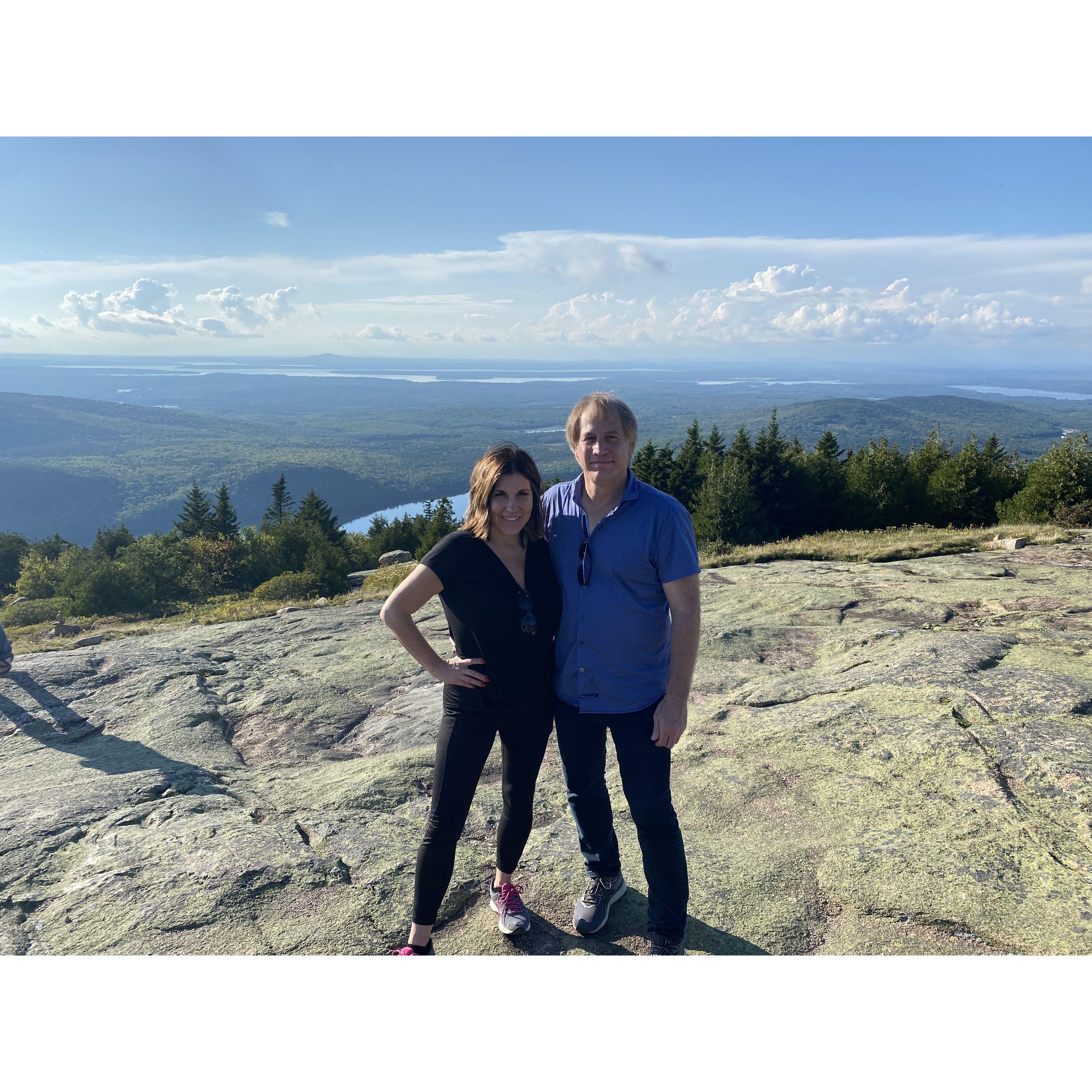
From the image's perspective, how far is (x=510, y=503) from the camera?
308cm

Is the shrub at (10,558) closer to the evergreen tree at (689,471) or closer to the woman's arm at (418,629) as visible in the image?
the evergreen tree at (689,471)

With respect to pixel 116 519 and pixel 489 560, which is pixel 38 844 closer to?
pixel 489 560

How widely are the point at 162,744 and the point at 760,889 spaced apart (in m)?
5.54

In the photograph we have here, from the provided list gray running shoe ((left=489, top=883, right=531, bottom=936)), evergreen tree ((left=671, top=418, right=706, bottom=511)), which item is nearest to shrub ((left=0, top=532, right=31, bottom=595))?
evergreen tree ((left=671, top=418, right=706, bottom=511))

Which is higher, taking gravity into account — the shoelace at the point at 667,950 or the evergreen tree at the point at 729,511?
the shoelace at the point at 667,950

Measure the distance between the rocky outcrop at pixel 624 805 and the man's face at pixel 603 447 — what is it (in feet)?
8.02

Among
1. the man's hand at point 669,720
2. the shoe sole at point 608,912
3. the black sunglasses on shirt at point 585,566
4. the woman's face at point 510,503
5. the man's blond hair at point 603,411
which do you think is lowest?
the shoe sole at point 608,912

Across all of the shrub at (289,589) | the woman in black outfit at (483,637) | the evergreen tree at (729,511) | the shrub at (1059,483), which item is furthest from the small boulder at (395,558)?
the woman in black outfit at (483,637)

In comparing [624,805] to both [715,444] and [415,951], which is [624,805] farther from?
[715,444]

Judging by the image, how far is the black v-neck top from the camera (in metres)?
3.09

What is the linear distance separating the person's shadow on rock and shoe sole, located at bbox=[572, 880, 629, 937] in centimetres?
358

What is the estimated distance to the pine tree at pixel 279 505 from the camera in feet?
248

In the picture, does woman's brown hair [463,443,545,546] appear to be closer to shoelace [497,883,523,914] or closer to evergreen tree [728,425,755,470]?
shoelace [497,883,523,914]

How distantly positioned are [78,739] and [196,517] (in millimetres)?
72933
